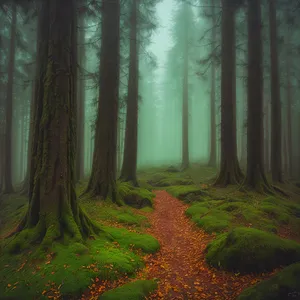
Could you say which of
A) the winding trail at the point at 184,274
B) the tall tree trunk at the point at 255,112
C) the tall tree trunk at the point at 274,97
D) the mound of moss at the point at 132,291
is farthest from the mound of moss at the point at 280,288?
the tall tree trunk at the point at 274,97

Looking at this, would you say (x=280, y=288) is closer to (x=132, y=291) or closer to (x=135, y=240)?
(x=132, y=291)

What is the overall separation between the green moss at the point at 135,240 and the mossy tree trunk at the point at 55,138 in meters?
0.73

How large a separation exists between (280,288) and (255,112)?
956cm

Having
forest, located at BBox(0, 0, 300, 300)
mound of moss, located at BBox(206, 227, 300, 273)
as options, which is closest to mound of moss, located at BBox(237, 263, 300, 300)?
forest, located at BBox(0, 0, 300, 300)

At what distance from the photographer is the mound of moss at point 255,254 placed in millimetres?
4781

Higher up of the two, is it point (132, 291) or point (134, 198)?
point (134, 198)

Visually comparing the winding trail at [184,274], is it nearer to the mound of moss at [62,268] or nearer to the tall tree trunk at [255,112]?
the mound of moss at [62,268]

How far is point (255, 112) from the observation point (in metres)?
11.3

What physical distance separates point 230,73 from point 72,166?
1122 cm

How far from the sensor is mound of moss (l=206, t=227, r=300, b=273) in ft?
15.7

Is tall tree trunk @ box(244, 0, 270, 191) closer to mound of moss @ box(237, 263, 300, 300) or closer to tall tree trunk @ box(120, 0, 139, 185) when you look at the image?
tall tree trunk @ box(120, 0, 139, 185)

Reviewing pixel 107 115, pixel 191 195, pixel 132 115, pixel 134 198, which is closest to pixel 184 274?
pixel 134 198

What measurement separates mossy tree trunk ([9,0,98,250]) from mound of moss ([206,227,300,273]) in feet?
11.0

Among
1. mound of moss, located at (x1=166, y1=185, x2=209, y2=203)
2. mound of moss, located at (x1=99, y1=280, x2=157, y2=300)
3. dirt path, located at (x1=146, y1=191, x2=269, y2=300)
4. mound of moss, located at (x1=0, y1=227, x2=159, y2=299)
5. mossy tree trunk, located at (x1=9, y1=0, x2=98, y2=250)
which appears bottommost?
dirt path, located at (x1=146, y1=191, x2=269, y2=300)
